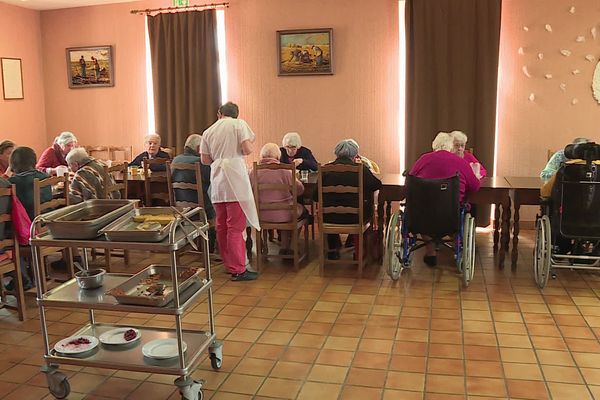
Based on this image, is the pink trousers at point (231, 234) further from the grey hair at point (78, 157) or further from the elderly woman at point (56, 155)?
the elderly woman at point (56, 155)

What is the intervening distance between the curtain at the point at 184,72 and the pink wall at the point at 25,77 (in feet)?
5.27

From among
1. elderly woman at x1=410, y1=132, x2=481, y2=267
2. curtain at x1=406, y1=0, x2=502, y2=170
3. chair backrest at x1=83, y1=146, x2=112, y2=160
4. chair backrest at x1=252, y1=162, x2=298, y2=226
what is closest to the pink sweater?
elderly woman at x1=410, y1=132, x2=481, y2=267

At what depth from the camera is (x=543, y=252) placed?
4.04 metres

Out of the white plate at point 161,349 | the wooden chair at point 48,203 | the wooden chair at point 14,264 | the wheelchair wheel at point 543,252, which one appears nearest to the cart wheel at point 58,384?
the white plate at point 161,349

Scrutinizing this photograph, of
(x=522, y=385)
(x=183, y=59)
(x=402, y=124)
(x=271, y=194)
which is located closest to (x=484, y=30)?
(x=402, y=124)

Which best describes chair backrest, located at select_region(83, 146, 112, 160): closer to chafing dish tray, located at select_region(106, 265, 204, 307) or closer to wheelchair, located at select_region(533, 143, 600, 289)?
chafing dish tray, located at select_region(106, 265, 204, 307)

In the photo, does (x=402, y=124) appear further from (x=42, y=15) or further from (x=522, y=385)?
(x=42, y=15)

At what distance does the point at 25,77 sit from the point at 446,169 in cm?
543

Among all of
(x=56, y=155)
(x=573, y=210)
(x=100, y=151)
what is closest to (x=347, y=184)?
(x=573, y=210)

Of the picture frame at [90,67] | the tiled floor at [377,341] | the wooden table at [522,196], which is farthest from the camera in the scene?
the picture frame at [90,67]

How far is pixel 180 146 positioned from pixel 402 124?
2.61m

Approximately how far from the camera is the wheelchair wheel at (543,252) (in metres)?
4.04

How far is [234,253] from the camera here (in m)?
4.46

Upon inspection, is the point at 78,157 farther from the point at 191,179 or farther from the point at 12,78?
the point at 12,78
